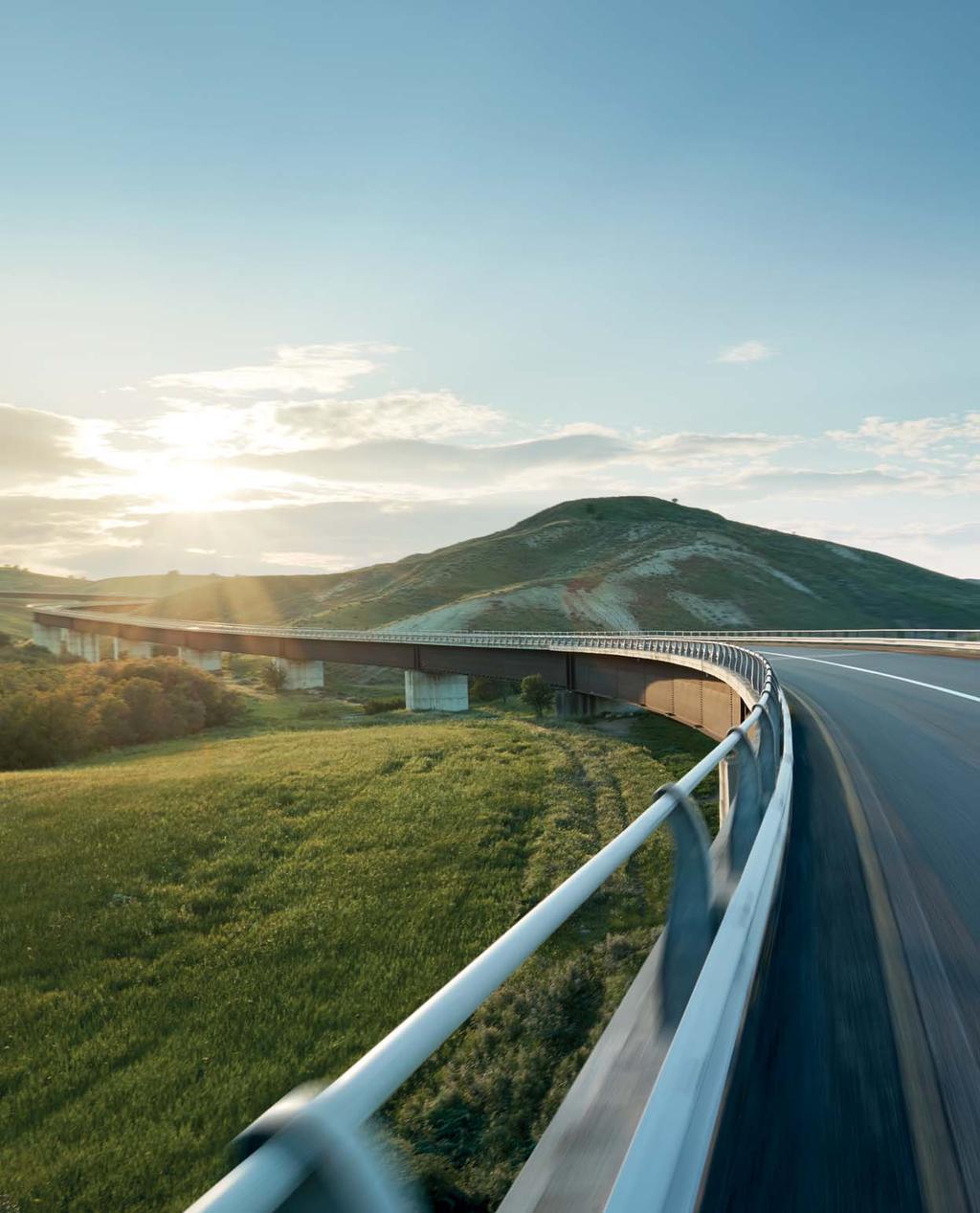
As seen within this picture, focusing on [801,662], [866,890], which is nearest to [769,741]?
[866,890]

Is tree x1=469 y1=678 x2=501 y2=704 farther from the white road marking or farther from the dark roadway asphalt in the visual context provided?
the dark roadway asphalt

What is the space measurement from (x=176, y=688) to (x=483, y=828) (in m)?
37.7

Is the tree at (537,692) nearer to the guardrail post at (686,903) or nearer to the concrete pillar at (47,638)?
the guardrail post at (686,903)

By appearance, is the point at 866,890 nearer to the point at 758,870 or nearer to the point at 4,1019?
the point at 758,870

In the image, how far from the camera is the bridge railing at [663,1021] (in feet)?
5.46

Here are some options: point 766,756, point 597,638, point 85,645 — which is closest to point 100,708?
point 597,638

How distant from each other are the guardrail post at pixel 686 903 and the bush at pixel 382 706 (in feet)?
196

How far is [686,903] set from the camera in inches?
177

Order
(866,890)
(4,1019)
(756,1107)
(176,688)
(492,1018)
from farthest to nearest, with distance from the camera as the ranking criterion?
(176,688) < (4,1019) < (492,1018) < (866,890) < (756,1107)

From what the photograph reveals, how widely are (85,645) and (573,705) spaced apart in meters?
105

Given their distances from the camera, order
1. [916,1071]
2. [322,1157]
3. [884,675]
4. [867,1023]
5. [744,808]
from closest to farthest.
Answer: [322,1157] < [916,1071] < [867,1023] < [744,808] < [884,675]

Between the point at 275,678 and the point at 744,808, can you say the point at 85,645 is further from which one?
the point at 744,808

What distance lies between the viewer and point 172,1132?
9.98 m

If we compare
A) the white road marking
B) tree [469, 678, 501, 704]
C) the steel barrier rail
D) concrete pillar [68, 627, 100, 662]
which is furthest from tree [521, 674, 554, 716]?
concrete pillar [68, 627, 100, 662]
